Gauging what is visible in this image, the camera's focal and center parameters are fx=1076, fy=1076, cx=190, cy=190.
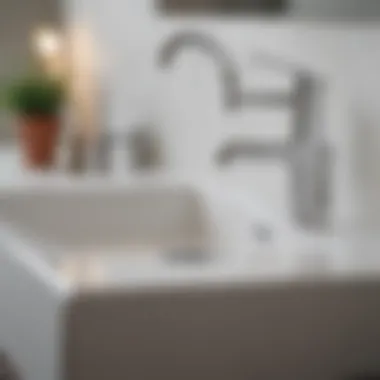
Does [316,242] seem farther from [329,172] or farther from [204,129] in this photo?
[204,129]

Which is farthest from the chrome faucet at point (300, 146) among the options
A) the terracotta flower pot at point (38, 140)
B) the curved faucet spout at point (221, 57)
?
the terracotta flower pot at point (38, 140)

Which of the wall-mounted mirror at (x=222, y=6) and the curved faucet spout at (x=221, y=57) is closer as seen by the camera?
the curved faucet spout at (x=221, y=57)

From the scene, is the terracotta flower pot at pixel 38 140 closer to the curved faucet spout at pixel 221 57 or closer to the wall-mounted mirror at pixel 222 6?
the wall-mounted mirror at pixel 222 6

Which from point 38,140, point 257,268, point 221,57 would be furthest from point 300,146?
point 38,140

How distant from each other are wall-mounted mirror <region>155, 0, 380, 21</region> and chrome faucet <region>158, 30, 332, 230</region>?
3.7 inches

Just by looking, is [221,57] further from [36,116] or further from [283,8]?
[36,116]

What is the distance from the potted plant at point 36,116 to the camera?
7.78ft

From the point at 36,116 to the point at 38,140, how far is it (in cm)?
8

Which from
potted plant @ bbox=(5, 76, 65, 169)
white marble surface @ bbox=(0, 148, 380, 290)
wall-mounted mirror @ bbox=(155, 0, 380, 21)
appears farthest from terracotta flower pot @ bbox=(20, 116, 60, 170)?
white marble surface @ bbox=(0, 148, 380, 290)

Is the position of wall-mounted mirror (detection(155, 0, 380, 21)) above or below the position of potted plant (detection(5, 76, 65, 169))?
above

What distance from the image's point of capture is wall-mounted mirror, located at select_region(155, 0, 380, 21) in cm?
143

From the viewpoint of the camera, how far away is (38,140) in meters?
2.38

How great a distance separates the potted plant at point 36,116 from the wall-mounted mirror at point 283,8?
0.59m

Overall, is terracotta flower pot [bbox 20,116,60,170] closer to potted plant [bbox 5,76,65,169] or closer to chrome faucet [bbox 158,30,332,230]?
potted plant [bbox 5,76,65,169]
